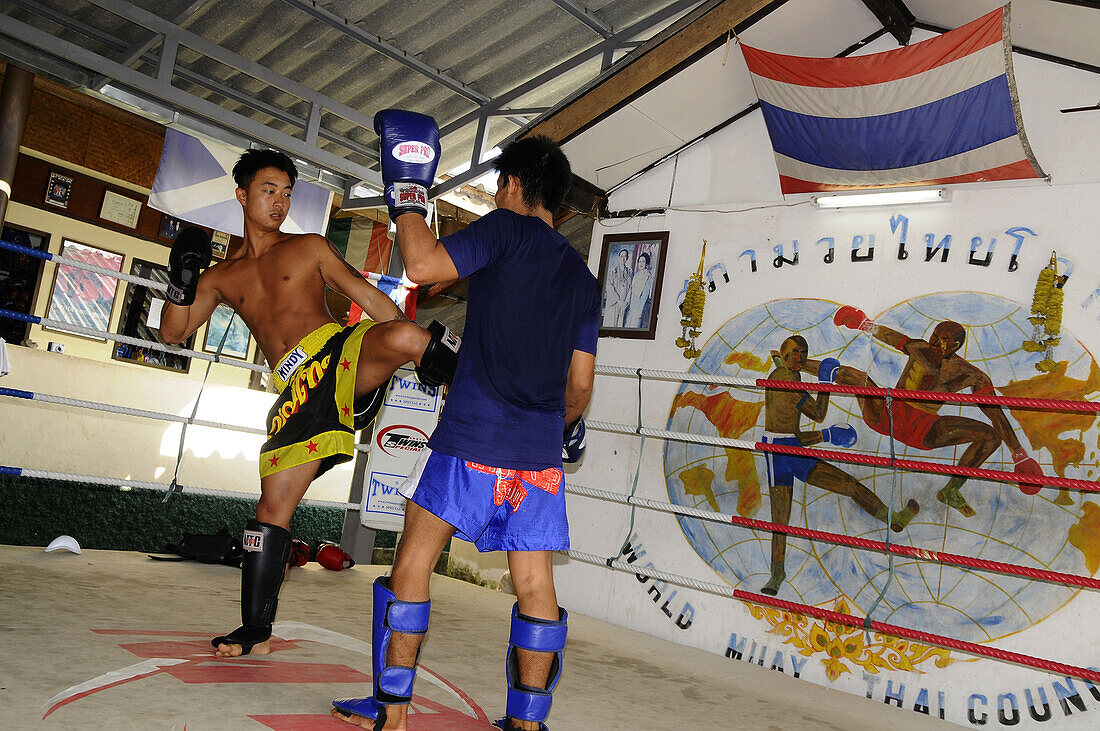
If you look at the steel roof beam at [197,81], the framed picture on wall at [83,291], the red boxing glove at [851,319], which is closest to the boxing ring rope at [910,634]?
the red boxing glove at [851,319]

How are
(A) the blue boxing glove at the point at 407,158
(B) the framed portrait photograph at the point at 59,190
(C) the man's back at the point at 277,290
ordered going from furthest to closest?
(B) the framed portrait photograph at the point at 59,190 → (C) the man's back at the point at 277,290 → (A) the blue boxing glove at the point at 407,158

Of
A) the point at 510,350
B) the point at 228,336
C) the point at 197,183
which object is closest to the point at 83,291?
the point at 228,336

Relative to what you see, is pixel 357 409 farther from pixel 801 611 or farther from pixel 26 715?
pixel 801 611

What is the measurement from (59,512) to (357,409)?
318 centimetres

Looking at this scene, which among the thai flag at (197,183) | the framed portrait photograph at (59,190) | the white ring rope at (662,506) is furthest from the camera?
the framed portrait photograph at (59,190)

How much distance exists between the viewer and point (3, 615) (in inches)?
75.4

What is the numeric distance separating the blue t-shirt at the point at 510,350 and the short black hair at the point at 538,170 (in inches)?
3.3

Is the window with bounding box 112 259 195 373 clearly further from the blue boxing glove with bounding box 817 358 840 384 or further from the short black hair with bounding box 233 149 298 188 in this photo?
the blue boxing glove with bounding box 817 358 840 384

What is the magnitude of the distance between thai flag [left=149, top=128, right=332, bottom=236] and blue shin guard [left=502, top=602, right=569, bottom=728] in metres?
3.64

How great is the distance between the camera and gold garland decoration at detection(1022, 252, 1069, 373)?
9.44 feet

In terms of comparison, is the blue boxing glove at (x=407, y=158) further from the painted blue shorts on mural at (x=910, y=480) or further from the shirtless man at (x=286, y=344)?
the painted blue shorts on mural at (x=910, y=480)

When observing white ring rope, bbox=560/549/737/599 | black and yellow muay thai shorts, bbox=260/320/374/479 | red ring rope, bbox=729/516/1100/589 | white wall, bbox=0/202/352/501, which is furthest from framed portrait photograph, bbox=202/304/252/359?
red ring rope, bbox=729/516/1100/589

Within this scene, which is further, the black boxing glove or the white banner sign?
the white banner sign

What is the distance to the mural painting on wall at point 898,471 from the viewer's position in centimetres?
286
